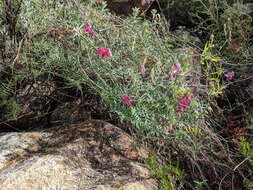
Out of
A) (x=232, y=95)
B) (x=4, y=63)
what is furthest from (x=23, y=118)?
(x=232, y=95)

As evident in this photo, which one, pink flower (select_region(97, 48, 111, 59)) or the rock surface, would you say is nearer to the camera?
the rock surface

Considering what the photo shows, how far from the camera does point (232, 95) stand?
260 cm

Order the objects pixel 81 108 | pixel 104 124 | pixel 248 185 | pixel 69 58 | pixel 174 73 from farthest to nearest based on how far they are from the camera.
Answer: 1. pixel 81 108
2. pixel 104 124
3. pixel 69 58
4. pixel 248 185
5. pixel 174 73

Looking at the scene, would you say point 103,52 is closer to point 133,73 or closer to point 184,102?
point 133,73

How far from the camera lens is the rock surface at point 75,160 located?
4.38ft

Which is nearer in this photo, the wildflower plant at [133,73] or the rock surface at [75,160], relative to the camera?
the rock surface at [75,160]

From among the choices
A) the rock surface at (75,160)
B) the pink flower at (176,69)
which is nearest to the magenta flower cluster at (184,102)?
the pink flower at (176,69)

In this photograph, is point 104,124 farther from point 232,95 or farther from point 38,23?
point 232,95

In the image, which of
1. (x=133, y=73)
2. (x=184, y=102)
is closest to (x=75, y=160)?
(x=133, y=73)

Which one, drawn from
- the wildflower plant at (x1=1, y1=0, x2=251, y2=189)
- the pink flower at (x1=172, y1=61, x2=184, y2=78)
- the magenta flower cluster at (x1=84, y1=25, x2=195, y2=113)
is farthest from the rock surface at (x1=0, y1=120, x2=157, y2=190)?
the pink flower at (x1=172, y1=61, x2=184, y2=78)

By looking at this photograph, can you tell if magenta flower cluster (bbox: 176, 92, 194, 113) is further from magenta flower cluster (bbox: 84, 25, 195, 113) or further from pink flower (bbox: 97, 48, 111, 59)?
pink flower (bbox: 97, 48, 111, 59)

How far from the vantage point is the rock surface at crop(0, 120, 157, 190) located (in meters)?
1.33

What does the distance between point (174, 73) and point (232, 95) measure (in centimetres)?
147

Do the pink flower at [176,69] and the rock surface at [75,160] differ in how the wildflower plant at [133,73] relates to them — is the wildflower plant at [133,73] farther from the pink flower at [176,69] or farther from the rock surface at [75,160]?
the rock surface at [75,160]
